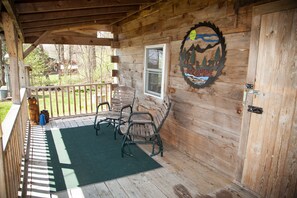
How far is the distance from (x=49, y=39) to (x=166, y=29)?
302cm

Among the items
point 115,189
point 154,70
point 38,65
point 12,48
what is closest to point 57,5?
point 12,48

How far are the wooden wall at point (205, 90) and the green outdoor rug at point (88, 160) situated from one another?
0.73m

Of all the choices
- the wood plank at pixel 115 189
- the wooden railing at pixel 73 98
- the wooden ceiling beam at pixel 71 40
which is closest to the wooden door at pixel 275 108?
the wood plank at pixel 115 189

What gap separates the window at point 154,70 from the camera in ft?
12.1

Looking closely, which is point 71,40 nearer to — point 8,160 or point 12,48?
point 12,48

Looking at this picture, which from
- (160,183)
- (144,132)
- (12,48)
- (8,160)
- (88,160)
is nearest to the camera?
(8,160)

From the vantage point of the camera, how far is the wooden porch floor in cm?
221

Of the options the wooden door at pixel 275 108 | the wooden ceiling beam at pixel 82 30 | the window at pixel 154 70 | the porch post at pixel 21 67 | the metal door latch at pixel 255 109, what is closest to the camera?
the wooden door at pixel 275 108

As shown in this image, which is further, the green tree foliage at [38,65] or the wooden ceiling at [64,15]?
the green tree foliage at [38,65]

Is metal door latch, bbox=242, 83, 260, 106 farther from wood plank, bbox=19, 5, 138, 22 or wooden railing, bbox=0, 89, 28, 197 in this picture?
wood plank, bbox=19, 5, 138, 22

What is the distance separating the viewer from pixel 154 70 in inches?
157

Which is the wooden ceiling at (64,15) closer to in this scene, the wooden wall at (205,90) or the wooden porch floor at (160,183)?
the wooden wall at (205,90)

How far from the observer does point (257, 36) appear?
2043 mm

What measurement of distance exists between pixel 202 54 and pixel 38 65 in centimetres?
1059
